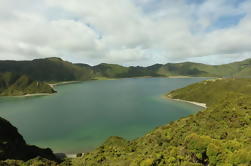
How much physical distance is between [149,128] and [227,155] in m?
61.5

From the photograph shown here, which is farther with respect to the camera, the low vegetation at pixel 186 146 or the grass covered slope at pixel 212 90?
the grass covered slope at pixel 212 90

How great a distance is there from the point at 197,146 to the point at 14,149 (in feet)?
150

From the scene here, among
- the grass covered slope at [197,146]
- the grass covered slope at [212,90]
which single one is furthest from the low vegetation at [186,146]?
the grass covered slope at [212,90]

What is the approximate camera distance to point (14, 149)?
1923 inches

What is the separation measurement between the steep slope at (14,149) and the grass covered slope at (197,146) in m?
14.8

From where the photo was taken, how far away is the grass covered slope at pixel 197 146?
23.4m

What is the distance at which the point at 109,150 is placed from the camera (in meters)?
42.5

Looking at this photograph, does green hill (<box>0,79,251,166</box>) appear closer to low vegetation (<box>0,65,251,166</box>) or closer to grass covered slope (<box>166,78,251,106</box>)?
low vegetation (<box>0,65,251,166</box>)

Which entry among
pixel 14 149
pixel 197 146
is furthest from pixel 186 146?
pixel 14 149

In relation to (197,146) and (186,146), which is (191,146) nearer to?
(197,146)

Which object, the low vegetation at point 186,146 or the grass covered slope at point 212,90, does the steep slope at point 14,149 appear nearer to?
the low vegetation at point 186,146

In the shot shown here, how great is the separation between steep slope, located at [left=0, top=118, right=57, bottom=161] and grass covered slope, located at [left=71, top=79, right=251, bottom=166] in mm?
14772

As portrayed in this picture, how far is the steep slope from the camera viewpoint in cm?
4525

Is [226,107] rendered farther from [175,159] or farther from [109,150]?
[175,159]
